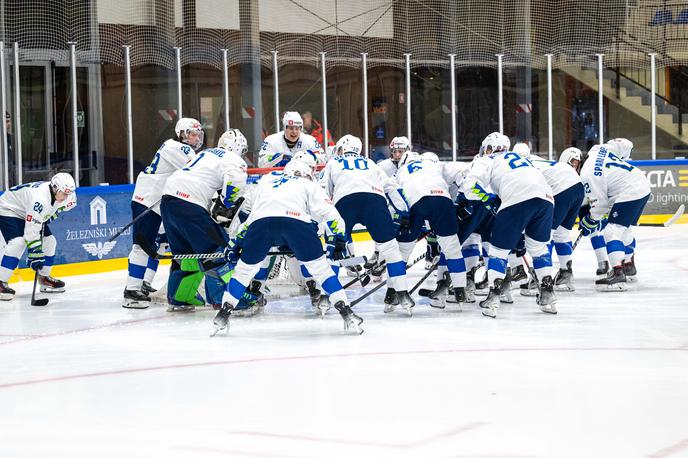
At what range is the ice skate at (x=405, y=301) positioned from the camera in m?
6.50

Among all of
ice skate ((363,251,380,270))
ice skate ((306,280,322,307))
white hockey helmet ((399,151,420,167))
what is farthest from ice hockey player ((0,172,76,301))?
white hockey helmet ((399,151,420,167))

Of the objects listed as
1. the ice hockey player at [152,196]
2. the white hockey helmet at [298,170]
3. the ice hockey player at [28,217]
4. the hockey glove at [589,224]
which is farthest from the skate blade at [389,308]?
the ice hockey player at [28,217]

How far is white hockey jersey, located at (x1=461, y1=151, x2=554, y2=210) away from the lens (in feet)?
20.7

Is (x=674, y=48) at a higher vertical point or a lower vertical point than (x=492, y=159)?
higher

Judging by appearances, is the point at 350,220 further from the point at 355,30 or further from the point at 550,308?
the point at 355,30

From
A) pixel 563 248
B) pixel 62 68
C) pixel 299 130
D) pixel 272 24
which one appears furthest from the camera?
pixel 272 24

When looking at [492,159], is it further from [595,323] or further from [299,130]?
[299,130]

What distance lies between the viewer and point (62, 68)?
10484 millimetres

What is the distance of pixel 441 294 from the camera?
6.94 m

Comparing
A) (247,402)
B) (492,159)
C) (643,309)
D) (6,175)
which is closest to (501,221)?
(492,159)

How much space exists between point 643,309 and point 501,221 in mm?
1119

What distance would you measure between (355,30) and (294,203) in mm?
6974

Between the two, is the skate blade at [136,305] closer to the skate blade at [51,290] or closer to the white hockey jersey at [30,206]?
the white hockey jersey at [30,206]

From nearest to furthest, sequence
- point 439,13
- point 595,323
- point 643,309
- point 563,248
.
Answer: point 595,323
point 643,309
point 563,248
point 439,13
